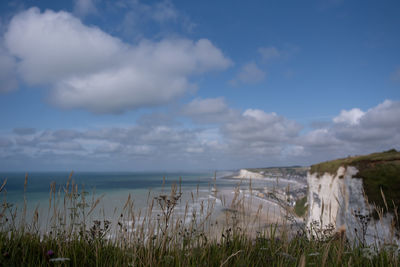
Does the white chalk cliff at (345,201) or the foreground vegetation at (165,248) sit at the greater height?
the foreground vegetation at (165,248)

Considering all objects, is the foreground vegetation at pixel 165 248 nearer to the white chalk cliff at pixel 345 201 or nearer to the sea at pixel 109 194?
the sea at pixel 109 194

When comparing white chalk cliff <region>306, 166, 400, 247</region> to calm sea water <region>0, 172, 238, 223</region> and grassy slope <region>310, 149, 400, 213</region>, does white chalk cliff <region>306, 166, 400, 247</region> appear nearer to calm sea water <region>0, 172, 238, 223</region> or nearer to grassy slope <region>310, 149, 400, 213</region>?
grassy slope <region>310, 149, 400, 213</region>

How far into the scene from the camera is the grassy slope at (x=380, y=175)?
452 inches

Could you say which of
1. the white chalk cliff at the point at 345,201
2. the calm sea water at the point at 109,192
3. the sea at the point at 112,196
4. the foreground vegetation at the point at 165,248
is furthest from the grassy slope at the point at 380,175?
the foreground vegetation at the point at 165,248

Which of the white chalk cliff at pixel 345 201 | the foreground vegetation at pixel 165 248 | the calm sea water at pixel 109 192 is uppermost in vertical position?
the foreground vegetation at pixel 165 248

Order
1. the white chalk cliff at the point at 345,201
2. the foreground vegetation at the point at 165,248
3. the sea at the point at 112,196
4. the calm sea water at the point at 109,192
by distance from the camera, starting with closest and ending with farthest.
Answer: the foreground vegetation at the point at 165,248 → the sea at the point at 112,196 → the calm sea water at the point at 109,192 → the white chalk cliff at the point at 345,201

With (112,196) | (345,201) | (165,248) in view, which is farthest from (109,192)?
(165,248)

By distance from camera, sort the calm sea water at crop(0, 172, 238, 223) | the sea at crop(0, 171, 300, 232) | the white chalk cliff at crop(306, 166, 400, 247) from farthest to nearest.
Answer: the white chalk cliff at crop(306, 166, 400, 247) → the calm sea water at crop(0, 172, 238, 223) → the sea at crop(0, 171, 300, 232)

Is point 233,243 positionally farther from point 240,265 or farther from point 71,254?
point 71,254

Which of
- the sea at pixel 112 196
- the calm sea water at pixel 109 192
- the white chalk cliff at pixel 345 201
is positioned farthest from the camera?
the white chalk cliff at pixel 345 201

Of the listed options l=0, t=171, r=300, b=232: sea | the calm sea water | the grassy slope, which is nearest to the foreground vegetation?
l=0, t=171, r=300, b=232: sea

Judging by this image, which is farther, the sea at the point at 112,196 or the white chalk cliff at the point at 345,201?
the white chalk cliff at the point at 345,201

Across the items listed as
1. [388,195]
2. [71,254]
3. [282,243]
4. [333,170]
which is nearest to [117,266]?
[71,254]

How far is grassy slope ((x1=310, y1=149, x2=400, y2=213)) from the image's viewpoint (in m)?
11.5
